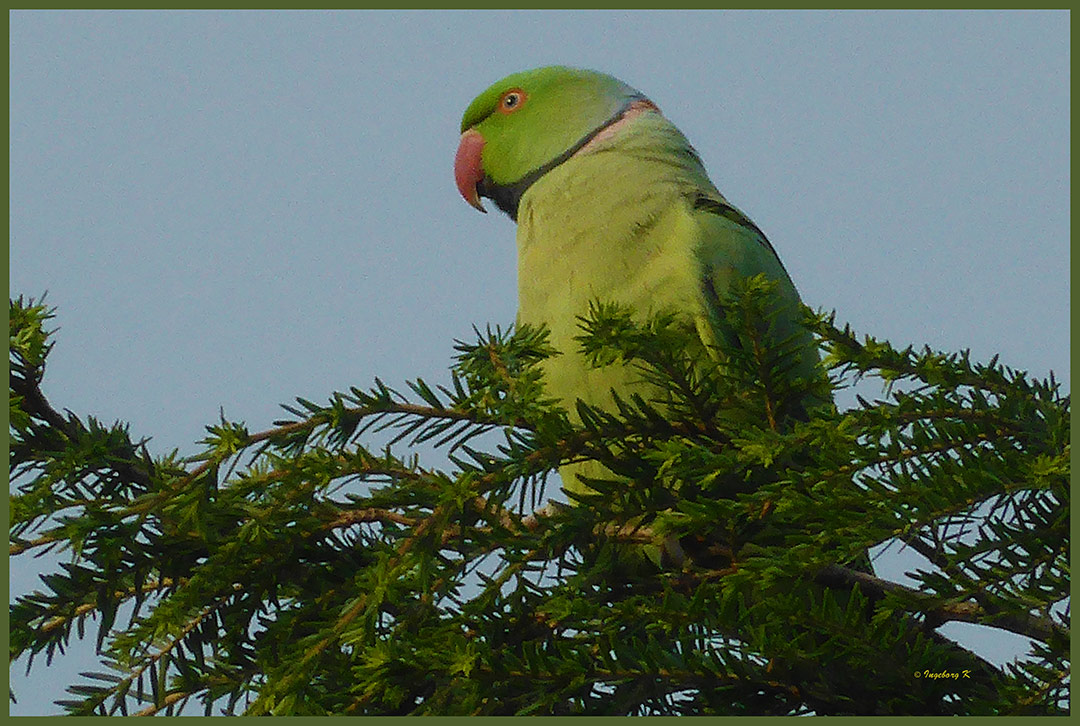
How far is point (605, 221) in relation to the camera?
9.51ft

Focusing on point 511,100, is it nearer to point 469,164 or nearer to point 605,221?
point 469,164

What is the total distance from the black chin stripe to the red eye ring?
0.25m

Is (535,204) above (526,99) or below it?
below

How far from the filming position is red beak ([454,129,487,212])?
3.86 metres

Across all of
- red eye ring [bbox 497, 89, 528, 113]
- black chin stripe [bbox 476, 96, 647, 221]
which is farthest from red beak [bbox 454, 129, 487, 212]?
red eye ring [bbox 497, 89, 528, 113]

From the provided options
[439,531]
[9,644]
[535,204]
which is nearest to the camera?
[439,531]

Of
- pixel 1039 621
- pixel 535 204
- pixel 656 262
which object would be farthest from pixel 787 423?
pixel 535 204

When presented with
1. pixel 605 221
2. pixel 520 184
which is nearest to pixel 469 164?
pixel 520 184

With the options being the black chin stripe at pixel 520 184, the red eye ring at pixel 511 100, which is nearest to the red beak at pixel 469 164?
the black chin stripe at pixel 520 184

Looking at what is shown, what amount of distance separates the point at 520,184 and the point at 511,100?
31 centimetres

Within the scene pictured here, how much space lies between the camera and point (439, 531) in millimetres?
1363

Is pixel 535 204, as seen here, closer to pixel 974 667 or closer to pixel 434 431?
pixel 434 431

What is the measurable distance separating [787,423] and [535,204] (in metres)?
1.68

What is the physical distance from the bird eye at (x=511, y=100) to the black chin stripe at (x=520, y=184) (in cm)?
25
